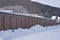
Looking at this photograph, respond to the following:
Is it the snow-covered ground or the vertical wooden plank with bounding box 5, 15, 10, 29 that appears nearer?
the snow-covered ground

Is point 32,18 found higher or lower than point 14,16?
lower

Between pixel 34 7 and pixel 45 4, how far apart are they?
2.63 meters

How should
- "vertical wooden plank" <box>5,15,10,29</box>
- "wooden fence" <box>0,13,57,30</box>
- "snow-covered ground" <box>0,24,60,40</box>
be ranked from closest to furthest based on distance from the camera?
"snow-covered ground" <box>0,24,60,40</box>, "wooden fence" <box>0,13,57,30</box>, "vertical wooden plank" <box>5,15,10,29</box>

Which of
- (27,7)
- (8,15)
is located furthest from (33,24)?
(27,7)

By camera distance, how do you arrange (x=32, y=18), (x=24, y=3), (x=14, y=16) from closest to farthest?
(x=14, y=16) → (x=32, y=18) → (x=24, y=3)

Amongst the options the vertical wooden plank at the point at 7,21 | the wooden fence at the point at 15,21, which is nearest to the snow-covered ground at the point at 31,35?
the wooden fence at the point at 15,21

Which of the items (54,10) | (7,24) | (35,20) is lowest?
(54,10)

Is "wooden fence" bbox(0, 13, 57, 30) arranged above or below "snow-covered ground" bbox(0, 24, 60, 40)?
below

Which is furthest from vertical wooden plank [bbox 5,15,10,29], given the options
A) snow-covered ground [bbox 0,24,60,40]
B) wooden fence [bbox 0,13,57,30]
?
snow-covered ground [bbox 0,24,60,40]

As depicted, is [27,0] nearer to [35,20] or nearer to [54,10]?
[54,10]

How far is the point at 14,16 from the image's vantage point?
54.7 ft

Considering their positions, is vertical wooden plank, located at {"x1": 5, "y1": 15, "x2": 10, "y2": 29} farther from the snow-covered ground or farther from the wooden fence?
the snow-covered ground

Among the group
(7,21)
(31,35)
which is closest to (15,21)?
(7,21)

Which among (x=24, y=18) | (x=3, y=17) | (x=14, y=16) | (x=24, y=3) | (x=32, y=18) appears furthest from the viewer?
(x=24, y=3)
